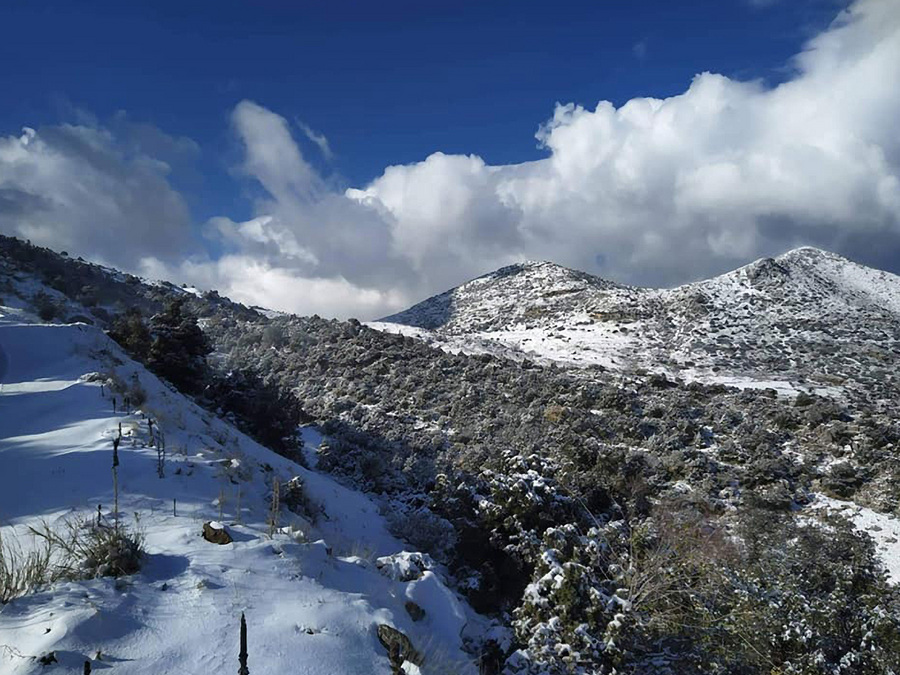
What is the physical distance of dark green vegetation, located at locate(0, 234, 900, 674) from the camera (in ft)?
22.6

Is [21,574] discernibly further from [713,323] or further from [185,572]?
[713,323]

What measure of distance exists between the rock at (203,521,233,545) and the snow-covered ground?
0.41ft

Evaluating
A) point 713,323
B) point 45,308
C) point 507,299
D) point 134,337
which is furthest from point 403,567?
point 507,299

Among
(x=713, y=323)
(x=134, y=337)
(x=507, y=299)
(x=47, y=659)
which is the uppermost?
(x=507, y=299)

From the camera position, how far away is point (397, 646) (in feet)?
14.8

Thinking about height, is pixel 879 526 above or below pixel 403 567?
below

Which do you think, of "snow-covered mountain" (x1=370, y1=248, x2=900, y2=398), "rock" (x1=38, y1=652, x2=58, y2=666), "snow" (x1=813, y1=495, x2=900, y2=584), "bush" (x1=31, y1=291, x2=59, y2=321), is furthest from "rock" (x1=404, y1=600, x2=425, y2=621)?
"snow-covered mountain" (x1=370, y1=248, x2=900, y2=398)

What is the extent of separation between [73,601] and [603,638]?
245 inches

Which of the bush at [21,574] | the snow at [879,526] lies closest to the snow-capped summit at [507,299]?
the snow at [879,526]

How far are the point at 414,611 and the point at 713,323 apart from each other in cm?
3893

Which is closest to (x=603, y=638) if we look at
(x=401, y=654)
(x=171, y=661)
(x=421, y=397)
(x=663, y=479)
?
(x=401, y=654)

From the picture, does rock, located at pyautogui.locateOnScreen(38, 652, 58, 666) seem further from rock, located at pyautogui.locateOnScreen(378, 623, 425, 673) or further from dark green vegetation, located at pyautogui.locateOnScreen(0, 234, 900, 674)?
dark green vegetation, located at pyautogui.locateOnScreen(0, 234, 900, 674)

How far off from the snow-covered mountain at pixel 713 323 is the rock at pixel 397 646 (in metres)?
24.5

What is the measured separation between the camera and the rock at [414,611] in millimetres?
5633
